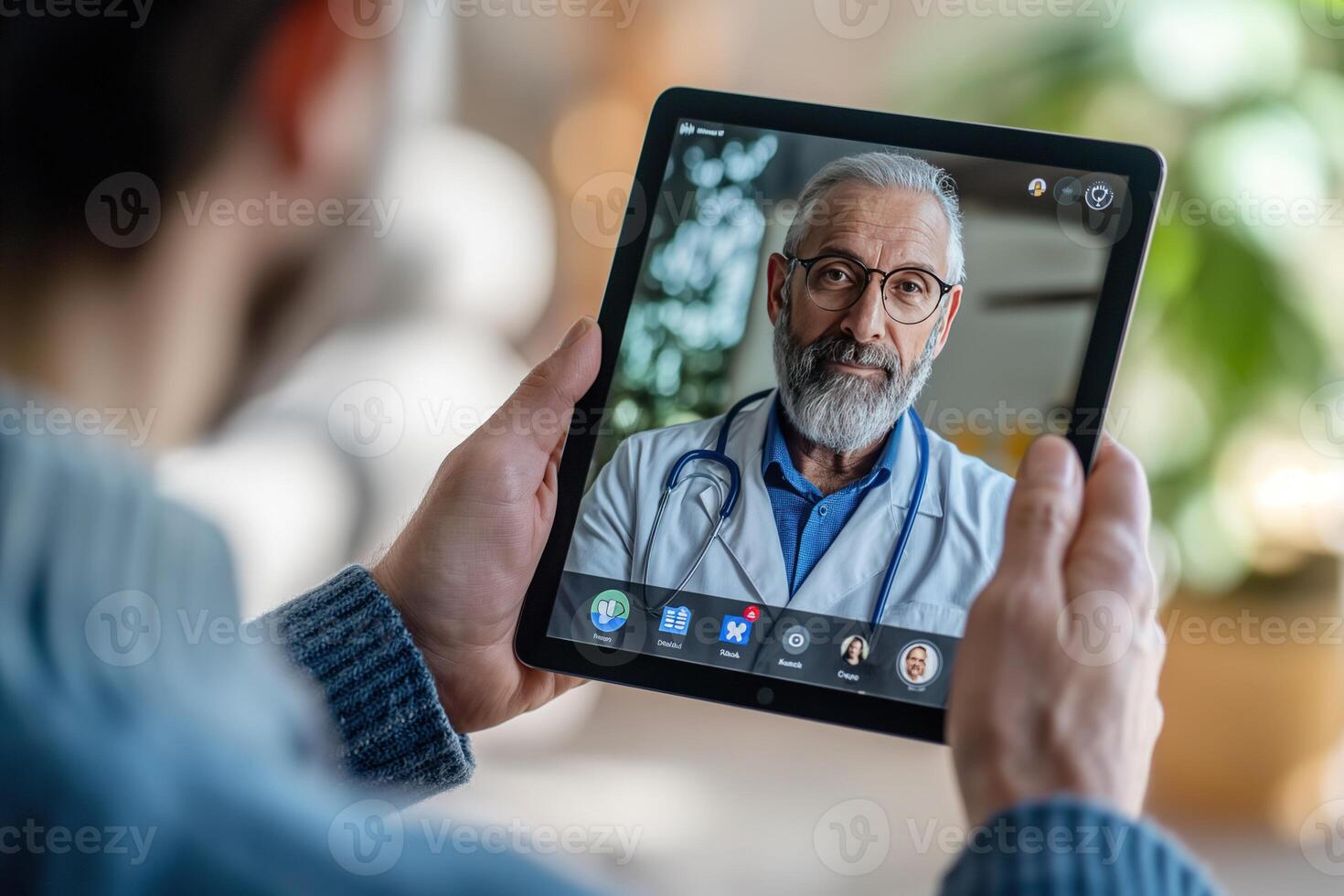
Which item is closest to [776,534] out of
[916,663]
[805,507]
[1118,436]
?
[805,507]

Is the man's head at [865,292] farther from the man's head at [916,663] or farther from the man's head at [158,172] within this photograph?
the man's head at [158,172]

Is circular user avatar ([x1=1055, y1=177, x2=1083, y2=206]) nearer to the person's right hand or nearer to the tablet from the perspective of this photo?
the tablet

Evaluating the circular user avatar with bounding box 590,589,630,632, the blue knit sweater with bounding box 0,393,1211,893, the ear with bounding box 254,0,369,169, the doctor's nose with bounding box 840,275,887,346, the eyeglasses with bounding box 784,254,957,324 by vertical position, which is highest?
the eyeglasses with bounding box 784,254,957,324

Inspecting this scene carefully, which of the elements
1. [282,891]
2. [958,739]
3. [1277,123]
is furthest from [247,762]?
[1277,123]

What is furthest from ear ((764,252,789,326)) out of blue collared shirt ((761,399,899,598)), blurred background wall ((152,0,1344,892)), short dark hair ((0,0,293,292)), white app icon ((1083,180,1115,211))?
blurred background wall ((152,0,1344,892))

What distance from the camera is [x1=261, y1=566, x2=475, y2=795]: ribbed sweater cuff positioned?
0.80 m

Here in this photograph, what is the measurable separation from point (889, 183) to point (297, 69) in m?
0.50

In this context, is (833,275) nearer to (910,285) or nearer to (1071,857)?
(910,285)

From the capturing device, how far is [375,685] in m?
0.81

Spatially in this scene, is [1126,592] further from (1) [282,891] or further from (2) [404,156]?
(2) [404,156]

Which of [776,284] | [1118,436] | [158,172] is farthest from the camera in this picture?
[1118,436]

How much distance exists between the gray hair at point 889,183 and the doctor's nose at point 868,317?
0.06 m

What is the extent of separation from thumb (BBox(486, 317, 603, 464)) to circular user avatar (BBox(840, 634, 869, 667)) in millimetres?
295

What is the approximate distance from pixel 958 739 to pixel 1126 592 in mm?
139
